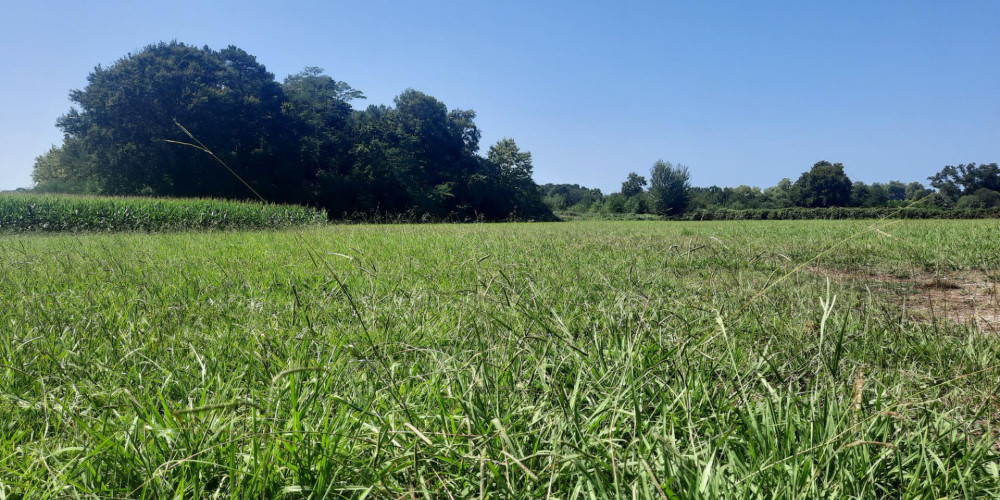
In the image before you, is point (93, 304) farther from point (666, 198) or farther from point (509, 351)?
point (666, 198)

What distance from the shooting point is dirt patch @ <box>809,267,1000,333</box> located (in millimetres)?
2869

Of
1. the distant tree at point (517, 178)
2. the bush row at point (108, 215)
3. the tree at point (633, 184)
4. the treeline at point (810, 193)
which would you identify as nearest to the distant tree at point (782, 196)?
the treeline at point (810, 193)

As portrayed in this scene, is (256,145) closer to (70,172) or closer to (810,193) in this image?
(70,172)

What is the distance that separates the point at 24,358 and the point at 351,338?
1.29 meters

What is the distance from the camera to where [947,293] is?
3.83 m

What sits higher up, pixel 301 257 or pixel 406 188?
pixel 406 188

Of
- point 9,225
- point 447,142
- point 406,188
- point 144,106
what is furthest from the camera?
point 447,142

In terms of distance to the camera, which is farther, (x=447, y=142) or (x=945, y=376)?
(x=447, y=142)

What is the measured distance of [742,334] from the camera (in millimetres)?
2219

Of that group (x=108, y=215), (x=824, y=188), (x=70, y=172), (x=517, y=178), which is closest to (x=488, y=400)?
(x=108, y=215)

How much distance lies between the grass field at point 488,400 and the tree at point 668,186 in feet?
157

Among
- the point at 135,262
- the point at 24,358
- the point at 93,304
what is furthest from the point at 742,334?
the point at 135,262

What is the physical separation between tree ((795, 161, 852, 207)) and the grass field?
57658mm

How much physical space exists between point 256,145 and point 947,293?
36467mm
